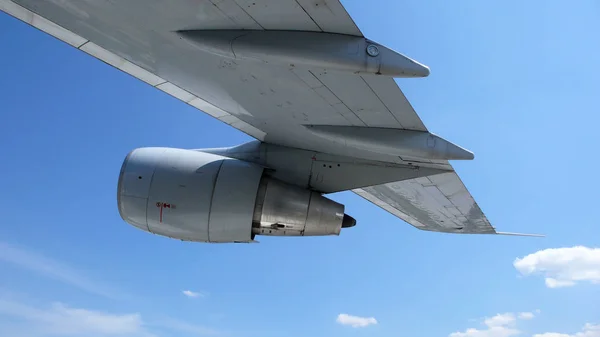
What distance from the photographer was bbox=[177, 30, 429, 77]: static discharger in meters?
3.49

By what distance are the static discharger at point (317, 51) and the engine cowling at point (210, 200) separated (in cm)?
263

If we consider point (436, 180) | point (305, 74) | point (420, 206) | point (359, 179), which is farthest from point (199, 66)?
point (420, 206)

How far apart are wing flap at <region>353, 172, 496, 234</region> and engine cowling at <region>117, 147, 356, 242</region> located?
1.50 metres

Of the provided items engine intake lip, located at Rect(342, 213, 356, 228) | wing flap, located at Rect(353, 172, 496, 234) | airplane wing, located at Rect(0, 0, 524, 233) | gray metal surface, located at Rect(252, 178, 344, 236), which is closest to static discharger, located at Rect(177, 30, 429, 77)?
airplane wing, located at Rect(0, 0, 524, 233)

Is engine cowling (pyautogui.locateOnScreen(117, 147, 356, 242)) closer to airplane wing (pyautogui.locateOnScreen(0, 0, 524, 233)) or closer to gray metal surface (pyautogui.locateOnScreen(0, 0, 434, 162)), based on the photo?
airplane wing (pyautogui.locateOnScreen(0, 0, 524, 233))

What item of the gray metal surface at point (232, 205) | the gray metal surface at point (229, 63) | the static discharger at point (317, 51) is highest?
the gray metal surface at point (229, 63)

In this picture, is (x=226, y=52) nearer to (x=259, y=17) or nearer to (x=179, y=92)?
(x=259, y=17)

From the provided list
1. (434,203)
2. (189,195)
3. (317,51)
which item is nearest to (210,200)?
(189,195)

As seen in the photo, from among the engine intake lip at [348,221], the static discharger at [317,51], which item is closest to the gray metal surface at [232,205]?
the engine intake lip at [348,221]

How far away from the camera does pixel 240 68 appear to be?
436 cm

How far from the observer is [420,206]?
765 cm

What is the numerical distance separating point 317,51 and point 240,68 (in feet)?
3.86

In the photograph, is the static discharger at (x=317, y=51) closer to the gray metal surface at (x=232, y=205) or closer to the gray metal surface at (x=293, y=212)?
the gray metal surface at (x=232, y=205)

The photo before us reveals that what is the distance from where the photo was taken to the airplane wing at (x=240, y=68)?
11.4 feet
